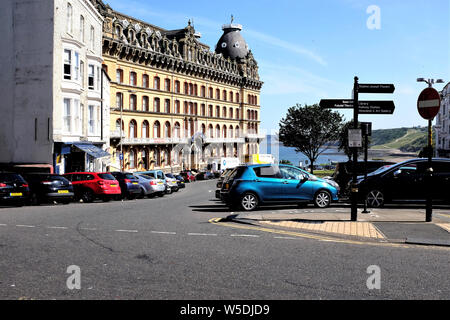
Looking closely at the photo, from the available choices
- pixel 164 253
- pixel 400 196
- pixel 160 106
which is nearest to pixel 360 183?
pixel 400 196

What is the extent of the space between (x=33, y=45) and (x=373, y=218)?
29.2 meters

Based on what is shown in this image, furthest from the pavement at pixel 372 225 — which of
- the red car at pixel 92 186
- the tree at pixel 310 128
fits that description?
the tree at pixel 310 128

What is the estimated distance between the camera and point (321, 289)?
6.33m

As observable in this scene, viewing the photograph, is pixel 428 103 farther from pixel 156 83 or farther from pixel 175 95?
pixel 175 95

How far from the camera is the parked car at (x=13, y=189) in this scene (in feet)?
65.8

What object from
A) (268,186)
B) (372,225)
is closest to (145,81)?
(268,186)

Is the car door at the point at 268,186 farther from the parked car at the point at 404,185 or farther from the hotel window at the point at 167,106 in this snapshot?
the hotel window at the point at 167,106

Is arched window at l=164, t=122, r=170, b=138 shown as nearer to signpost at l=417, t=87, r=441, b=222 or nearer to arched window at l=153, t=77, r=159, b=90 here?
arched window at l=153, t=77, r=159, b=90

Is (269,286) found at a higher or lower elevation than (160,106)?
lower

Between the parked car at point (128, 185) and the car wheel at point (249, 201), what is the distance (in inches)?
486

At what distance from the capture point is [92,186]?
80.7 ft

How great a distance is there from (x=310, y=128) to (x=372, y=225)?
58.1 m

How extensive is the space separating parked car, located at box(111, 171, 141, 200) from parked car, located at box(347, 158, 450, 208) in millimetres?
14435
